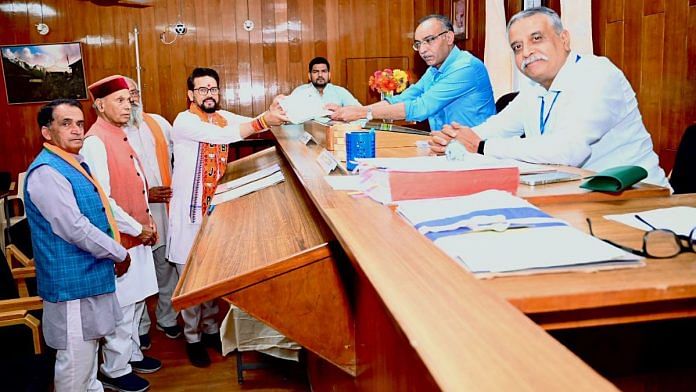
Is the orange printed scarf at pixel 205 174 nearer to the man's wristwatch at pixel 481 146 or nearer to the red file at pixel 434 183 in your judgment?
the man's wristwatch at pixel 481 146

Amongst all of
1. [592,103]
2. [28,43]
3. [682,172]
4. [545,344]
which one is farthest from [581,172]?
[28,43]

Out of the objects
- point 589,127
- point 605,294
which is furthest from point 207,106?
point 605,294

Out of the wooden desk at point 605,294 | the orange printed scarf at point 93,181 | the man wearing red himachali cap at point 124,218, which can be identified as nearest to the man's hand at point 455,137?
the wooden desk at point 605,294

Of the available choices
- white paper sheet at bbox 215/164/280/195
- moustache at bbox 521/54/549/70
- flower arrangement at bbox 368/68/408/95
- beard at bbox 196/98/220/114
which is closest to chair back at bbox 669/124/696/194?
moustache at bbox 521/54/549/70

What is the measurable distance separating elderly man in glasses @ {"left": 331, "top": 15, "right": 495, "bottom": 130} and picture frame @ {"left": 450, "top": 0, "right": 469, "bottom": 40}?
392 centimetres

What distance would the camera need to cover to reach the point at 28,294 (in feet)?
10.5

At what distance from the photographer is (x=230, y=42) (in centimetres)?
803

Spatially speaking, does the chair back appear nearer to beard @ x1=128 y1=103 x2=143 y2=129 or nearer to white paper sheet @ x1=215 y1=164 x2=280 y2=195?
white paper sheet @ x1=215 y1=164 x2=280 y2=195

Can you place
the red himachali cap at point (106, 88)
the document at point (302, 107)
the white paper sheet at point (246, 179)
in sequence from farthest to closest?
1. the red himachali cap at point (106, 88)
2. the document at point (302, 107)
3. the white paper sheet at point (246, 179)

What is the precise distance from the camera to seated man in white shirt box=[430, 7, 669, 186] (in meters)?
2.29

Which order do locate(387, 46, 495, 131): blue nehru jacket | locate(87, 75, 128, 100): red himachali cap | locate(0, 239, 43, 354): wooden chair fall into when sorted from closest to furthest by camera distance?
locate(0, 239, 43, 354): wooden chair < locate(87, 75, 128, 100): red himachali cap < locate(387, 46, 495, 131): blue nehru jacket

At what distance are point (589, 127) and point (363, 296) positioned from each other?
3.88 ft

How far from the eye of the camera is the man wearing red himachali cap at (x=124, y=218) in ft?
10.9

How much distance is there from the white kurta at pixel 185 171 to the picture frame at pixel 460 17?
4.43 metres
